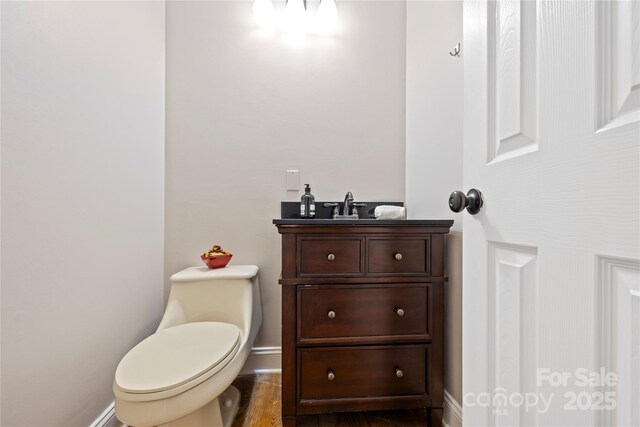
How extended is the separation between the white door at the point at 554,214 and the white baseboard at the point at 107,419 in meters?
1.33

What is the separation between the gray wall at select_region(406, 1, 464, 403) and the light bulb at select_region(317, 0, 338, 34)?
452 mm

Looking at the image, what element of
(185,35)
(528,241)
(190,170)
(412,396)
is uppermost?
(185,35)

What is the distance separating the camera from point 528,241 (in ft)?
1.57

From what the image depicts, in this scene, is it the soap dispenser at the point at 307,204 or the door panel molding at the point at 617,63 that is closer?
the door panel molding at the point at 617,63

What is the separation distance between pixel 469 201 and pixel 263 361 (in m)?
1.46

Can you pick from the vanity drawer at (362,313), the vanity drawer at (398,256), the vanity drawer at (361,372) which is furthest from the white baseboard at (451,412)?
the vanity drawer at (398,256)

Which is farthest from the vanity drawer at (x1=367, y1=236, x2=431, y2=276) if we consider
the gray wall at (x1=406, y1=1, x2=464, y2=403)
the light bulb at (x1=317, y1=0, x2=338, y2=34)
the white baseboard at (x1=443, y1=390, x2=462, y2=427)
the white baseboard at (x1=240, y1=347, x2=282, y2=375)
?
the light bulb at (x1=317, y1=0, x2=338, y2=34)

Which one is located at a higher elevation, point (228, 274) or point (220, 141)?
point (220, 141)

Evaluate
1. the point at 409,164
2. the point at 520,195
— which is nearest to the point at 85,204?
the point at 520,195

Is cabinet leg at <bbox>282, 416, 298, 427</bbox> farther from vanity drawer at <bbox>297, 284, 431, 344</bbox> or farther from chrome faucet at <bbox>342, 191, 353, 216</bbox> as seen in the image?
chrome faucet at <bbox>342, 191, 353, 216</bbox>

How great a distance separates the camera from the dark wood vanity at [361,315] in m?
1.03

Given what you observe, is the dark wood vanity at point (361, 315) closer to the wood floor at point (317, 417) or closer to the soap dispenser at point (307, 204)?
the wood floor at point (317, 417)

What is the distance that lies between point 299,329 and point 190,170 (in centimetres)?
112

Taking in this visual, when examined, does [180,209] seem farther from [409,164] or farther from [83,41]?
[409,164]
